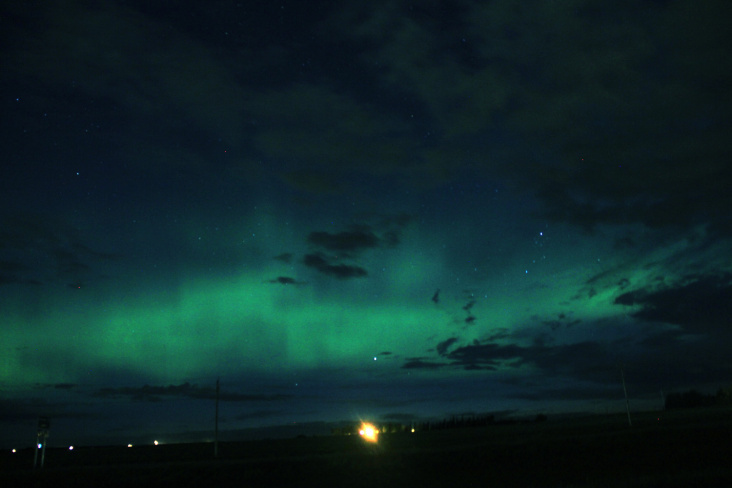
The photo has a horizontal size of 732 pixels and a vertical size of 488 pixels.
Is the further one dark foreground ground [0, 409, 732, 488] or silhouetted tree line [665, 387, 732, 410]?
silhouetted tree line [665, 387, 732, 410]

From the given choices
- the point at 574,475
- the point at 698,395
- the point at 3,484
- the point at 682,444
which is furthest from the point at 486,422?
the point at 3,484

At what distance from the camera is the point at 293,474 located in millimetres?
36875

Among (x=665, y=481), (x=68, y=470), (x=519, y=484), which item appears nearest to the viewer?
(x=665, y=481)

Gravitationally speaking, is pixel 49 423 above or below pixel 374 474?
above

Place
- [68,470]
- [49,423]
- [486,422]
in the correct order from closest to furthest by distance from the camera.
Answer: [68,470], [49,423], [486,422]

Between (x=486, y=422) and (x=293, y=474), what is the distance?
113590 mm

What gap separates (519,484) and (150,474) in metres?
21.8

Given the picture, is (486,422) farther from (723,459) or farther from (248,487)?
(248,487)

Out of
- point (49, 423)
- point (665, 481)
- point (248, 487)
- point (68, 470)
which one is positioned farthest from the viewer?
point (49, 423)

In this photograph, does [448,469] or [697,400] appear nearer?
[448,469]

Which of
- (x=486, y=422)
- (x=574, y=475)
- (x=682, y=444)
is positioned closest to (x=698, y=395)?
(x=486, y=422)

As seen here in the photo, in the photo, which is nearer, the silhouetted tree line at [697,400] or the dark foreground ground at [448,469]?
the dark foreground ground at [448,469]

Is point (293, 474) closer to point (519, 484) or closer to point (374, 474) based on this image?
point (374, 474)

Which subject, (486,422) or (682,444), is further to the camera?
(486,422)
